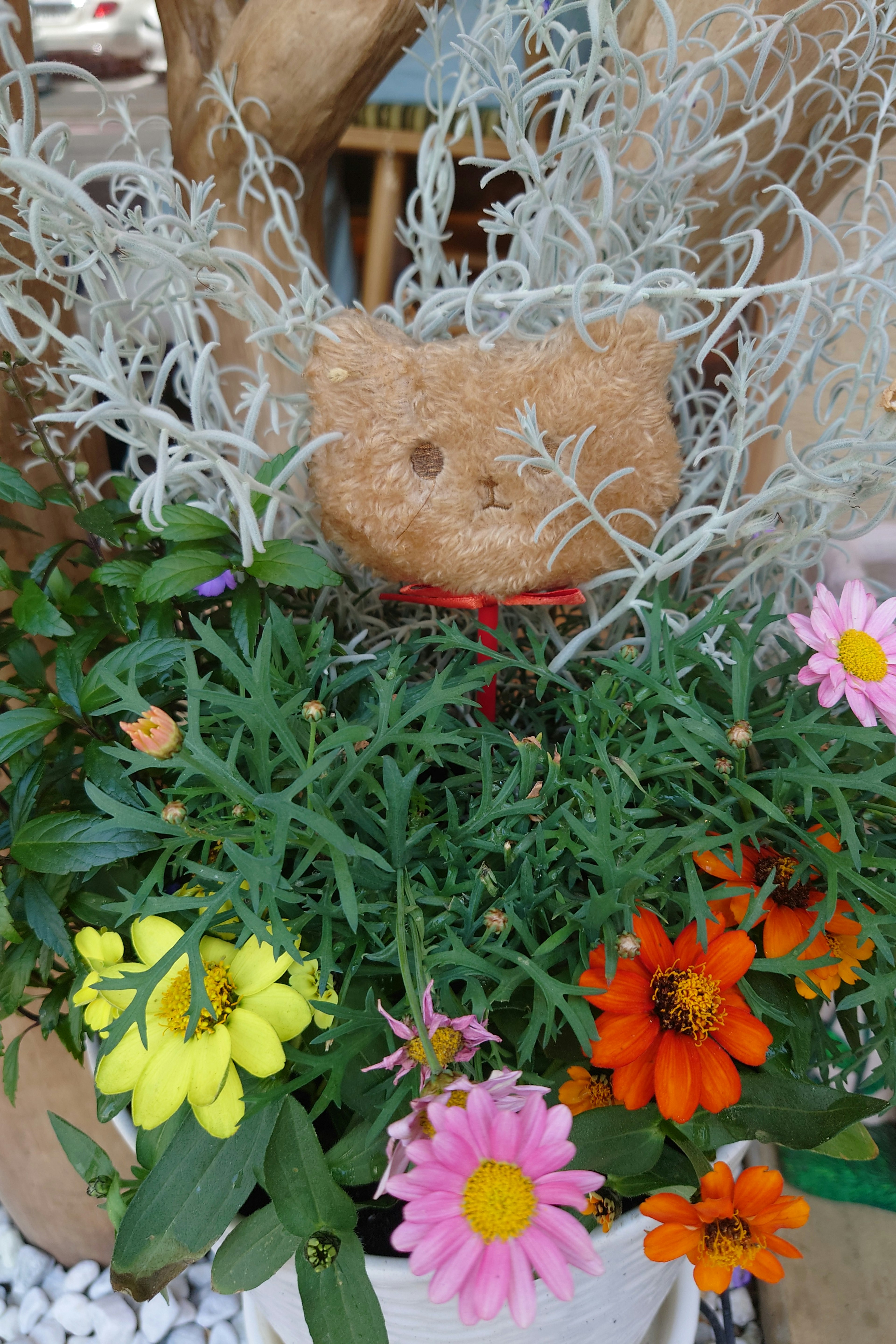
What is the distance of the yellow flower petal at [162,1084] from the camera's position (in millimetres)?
362

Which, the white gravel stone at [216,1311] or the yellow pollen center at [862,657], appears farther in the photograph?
the white gravel stone at [216,1311]

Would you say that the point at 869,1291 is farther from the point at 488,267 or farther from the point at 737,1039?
the point at 488,267

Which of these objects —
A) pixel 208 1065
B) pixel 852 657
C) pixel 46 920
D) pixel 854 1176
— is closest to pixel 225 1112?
pixel 208 1065

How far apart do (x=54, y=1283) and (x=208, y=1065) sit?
51 cm

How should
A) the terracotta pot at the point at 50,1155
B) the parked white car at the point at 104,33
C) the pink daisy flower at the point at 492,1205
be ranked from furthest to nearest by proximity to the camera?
the parked white car at the point at 104,33 → the terracotta pot at the point at 50,1155 → the pink daisy flower at the point at 492,1205

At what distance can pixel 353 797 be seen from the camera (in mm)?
391

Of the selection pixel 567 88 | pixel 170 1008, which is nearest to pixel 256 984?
pixel 170 1008

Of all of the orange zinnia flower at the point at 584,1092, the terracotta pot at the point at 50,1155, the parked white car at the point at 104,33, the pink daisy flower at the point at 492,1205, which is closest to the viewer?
the pink daisy flower at the point at 492,1205

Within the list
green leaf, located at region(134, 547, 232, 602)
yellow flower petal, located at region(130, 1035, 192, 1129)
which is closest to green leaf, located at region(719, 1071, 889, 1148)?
yellow flower petal, located at region(130, 1035, 192, 1129)

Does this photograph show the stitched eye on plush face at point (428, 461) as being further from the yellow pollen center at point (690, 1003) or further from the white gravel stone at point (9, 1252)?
the white gravel stone at point (9, 1252)

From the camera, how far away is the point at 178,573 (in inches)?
16.8

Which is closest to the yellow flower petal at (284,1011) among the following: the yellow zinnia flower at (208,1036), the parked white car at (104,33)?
the yellow zinnia flower at (208,1036)

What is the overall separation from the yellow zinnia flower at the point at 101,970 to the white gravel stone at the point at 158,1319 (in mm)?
415

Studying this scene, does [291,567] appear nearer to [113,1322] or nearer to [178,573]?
[178,573]
